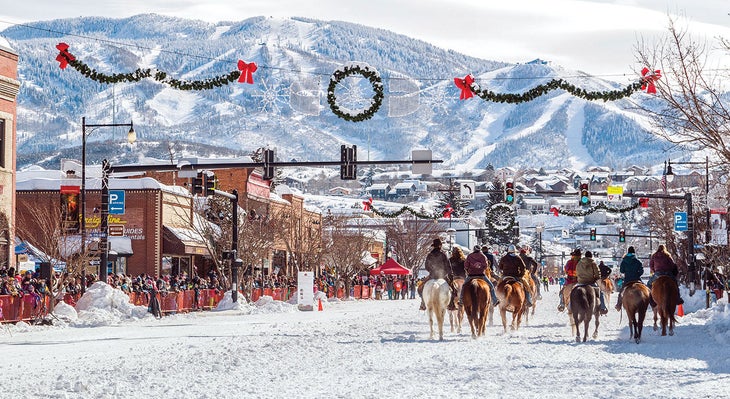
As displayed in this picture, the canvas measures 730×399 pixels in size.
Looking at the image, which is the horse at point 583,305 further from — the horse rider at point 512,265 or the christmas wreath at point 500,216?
the christmas wreath at point 500,216

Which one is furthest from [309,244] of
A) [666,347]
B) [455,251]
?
[666,347]

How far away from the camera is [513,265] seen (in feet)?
94.8

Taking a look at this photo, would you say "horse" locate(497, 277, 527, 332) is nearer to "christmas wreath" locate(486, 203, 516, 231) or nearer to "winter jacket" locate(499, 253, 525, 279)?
"winter jacket" locate(499, 253, 525, 279)

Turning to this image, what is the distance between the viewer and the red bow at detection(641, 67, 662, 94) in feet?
83.3

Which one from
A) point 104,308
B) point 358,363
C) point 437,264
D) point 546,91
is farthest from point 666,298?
point 104,308

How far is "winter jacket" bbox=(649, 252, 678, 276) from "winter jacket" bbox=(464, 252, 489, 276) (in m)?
3.91

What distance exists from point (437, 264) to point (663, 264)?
16.7 ft

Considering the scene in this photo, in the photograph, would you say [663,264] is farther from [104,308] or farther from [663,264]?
[104,308]

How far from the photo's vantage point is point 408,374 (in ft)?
57.5

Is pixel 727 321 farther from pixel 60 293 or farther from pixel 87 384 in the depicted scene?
pixel 60 293

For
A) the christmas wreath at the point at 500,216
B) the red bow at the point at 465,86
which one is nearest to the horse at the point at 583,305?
the red bow at the point at 465,86

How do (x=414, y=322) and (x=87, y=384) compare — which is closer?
(x=87, y=384)

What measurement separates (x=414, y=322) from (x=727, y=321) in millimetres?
10116

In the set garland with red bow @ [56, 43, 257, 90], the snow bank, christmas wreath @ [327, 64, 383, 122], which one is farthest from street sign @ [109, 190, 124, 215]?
christmas wreath @ [327, 64, 383, 122]
